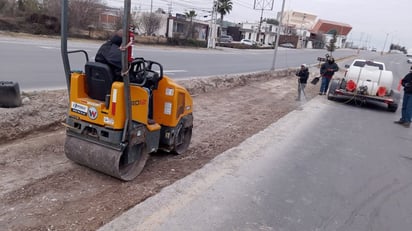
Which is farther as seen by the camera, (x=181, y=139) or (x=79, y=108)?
(x=181, y=139)

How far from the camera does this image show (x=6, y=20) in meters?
29.4

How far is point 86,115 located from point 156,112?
1.11 meters

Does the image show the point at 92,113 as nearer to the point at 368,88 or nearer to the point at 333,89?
the point at 368,88

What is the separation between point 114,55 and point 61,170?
173 centimetres

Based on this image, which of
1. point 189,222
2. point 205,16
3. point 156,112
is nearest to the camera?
point 189,222

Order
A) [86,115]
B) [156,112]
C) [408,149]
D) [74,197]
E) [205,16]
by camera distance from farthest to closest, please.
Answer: [205,16] → [408,149] → [156,112] → [86,115] → [74,197]

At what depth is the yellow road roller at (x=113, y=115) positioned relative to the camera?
13.7ft

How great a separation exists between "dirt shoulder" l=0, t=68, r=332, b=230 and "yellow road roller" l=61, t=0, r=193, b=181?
0.89 feet

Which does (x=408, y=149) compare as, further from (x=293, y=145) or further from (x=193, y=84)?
(x=193, y=84)

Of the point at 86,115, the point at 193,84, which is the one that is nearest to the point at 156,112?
the point at 86,115

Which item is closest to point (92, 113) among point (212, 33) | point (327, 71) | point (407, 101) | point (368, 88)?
point (407, 101)

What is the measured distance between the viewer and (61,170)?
15.2 feet

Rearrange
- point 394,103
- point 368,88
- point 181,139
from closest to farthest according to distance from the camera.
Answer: point 181,139 < point 394,103 < point 368,88

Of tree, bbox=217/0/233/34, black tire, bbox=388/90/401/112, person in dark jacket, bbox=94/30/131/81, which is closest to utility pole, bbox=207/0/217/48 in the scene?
tree, bbox=217/0/233/34
